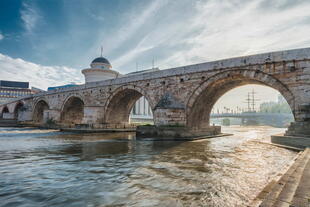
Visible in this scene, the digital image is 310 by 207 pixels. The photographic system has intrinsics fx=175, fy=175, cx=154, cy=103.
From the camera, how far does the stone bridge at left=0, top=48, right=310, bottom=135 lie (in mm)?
8071

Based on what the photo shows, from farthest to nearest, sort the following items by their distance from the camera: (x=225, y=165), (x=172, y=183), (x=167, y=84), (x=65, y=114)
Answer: (x=65, y=114)
(x=167, y=84)
(x=225, y=165)
(x=172, y=183)

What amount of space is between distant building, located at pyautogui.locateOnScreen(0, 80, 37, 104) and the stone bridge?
45699 millimetres

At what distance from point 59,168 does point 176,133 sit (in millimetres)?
7294

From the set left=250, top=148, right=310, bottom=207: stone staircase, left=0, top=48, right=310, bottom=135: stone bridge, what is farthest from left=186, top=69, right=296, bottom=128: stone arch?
left=250, top=148, right=310, bottom=207: stone staircase

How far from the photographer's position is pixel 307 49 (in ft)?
26.1

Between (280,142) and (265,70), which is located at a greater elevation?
(265,70)

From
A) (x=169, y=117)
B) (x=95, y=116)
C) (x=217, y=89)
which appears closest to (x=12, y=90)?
(x=95, y=116)

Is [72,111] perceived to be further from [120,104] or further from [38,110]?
[120,104]

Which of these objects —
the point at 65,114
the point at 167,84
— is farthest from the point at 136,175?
the point at 65,114

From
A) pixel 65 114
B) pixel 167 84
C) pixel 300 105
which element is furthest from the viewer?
pixel 65 114

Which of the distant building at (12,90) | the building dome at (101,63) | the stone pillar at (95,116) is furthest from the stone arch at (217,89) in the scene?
the distant building at (12,90)

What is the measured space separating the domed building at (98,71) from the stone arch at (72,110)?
7325mm

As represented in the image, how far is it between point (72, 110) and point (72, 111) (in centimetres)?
17

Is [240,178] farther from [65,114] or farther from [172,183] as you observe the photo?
[65,114]
